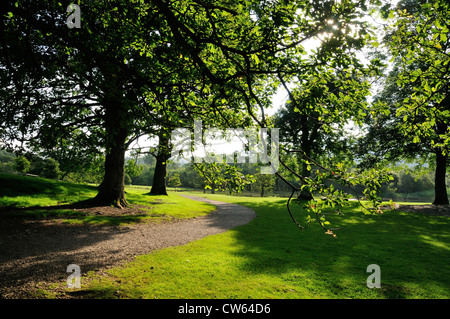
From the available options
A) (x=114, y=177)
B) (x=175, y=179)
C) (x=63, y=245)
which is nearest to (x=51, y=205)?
(x=114, y=177)

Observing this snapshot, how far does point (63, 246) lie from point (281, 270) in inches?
314

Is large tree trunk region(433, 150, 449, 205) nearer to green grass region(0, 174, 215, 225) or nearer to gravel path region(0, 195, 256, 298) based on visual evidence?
gravel path region(0, 195, 256, 298)

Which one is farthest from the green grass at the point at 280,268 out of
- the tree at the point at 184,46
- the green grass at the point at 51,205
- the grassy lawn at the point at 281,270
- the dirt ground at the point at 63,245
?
the tree at the point at 184,46

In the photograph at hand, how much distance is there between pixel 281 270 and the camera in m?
7.02

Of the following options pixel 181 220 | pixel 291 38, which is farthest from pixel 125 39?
pixel 181 220

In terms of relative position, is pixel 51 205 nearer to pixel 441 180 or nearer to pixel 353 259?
pixel 353 259

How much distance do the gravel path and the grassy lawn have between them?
0.93 meters

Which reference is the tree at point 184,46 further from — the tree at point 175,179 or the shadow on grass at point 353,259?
the tree at point 175,179

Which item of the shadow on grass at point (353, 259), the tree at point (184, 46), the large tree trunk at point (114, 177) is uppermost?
the tree at point (184, 46)

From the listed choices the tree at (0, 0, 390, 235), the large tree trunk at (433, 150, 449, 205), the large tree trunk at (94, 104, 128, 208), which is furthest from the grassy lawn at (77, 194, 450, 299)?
the large tree trunk at (433, 150, 449, 205)

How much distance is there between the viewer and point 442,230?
49.1 ft

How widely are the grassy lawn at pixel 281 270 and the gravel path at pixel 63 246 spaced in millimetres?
931

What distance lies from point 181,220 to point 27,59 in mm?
11722

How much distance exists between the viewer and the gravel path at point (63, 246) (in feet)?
19.4
